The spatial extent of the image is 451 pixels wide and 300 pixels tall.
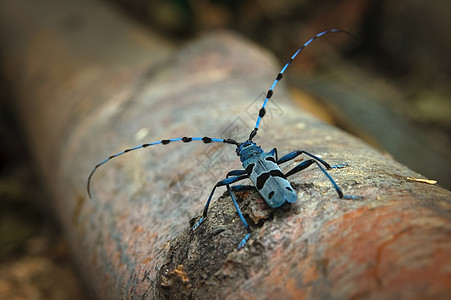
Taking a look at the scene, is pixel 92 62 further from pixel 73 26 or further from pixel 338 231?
pixel 338 231

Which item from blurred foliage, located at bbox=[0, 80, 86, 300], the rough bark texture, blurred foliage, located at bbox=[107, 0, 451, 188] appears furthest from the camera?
blurred foliage, located at bbox=[107, 0, 451, 188]

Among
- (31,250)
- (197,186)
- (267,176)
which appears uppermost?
(31,250)

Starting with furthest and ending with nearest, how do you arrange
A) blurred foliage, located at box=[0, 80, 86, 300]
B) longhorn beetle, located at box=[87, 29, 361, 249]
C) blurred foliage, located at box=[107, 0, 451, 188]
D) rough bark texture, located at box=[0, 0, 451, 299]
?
1. blurred foliage, located at box=[107, 0, 451, 188]
2. blurred foliage, located at box=[0, 80, 86, 300]
3. longhorn beetle, located at box=[87, 29, 361, 249]
4. rough bark texture, located at box=[0, 0, 451, 299]

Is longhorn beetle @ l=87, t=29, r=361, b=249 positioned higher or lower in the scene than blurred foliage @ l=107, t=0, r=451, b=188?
lower

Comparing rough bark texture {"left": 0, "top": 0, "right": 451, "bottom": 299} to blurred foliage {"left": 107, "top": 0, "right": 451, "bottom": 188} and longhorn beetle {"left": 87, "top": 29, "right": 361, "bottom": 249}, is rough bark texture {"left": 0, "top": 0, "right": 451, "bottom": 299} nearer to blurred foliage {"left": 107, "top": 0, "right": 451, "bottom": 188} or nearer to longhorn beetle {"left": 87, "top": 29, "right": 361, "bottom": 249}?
longhorn beetle {"left": 87, "top": 29, "right": 361, "bottom": 249}

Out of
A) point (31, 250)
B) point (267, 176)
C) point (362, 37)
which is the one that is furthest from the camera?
point (362, 37)

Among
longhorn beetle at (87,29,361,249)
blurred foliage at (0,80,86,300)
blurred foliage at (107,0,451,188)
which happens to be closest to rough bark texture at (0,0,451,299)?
longhorn beetle at (87,29,361,249)

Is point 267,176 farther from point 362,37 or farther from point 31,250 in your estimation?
point 362,37

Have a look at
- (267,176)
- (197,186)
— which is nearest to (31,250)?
(197,186)

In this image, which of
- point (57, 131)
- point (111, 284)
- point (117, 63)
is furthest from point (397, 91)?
point (111, 284)
